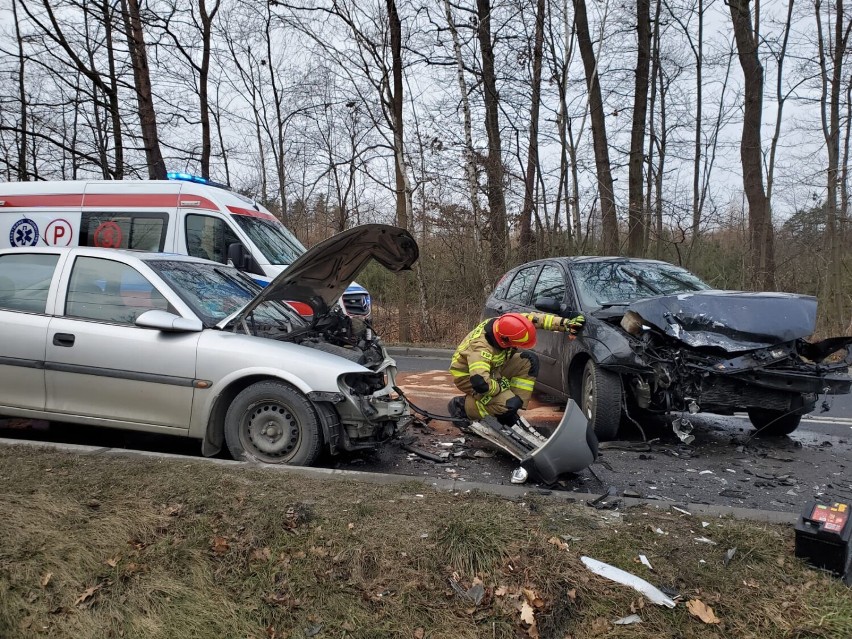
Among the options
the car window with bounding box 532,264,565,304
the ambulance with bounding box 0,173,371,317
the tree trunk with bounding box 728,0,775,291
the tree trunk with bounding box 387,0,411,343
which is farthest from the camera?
the tree trunk with bounding box 387,0,411,343

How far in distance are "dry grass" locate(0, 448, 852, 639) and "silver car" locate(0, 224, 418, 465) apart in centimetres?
88

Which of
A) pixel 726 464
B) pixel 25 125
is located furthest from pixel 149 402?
pixel 25 125

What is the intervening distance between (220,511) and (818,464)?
4.54 m

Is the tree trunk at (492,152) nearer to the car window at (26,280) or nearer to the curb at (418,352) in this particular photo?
the curb at (418,352)

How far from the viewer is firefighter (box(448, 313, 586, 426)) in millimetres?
4766

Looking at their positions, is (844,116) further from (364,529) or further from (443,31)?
(364,529)

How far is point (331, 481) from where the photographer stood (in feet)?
12.1

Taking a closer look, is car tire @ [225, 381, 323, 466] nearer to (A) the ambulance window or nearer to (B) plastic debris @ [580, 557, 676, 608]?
(B) plastic debris @ [580, 557, 676, 608]

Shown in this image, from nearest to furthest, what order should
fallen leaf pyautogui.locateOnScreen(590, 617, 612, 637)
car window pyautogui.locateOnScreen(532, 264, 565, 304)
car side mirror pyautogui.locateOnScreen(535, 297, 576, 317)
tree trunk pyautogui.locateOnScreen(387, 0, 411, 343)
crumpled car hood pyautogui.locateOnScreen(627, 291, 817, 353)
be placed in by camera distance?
1. fallen leaf pyautogui.locateOnScreen(590, 617, 612, 637)
2. crumpled car hood pyautogui.locateOnScreen(627, 291, 817, 353)
3. car side mirror pyautogui.locateOnScreen(535, 297, 576, 317)
4. car window pyautogui.locateOnScreen(532, 264, 565, 304)
5. tree trunk pyautogui.locateOnScreen(387, 0, 411, 343)

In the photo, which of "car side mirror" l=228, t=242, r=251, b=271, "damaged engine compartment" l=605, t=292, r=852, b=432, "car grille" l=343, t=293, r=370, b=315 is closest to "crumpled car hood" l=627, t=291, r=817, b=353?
"damaged engine compartment" l=605, t=292, r=852, b=432

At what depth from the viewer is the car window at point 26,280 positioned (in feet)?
15.5

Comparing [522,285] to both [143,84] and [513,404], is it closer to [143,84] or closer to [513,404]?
[513,404]

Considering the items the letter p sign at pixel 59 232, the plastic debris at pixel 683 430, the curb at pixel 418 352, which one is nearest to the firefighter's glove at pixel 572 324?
the plastic debris at pixel 683 430

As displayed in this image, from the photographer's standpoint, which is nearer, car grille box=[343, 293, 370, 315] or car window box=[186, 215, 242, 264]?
car window box=[186, 215, 242, 264]
